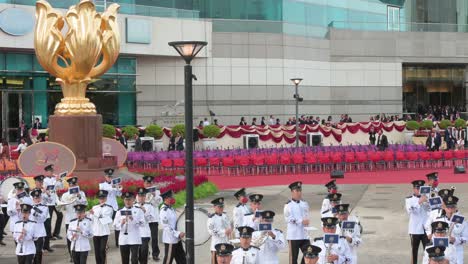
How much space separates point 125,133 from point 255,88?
15847 millimetres

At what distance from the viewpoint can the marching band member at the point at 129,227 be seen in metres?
13.5

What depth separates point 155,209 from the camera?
15.1 metres

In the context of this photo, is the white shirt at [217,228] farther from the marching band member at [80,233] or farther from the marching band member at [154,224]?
the marching band member at [80,233]

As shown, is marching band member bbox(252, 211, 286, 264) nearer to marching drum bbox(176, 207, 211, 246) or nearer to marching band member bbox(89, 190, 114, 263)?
marching drum bbox(176, 207, 211, 246)

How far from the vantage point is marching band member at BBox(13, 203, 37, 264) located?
43.6ft

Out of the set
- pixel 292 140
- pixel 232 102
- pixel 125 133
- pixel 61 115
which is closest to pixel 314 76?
pixel 232 102

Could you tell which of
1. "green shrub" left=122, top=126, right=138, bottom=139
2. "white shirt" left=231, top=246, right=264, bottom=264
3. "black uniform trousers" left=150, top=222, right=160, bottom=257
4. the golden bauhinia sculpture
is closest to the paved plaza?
"black uniform trousers" left=150, top=222, right=160, bottom=257

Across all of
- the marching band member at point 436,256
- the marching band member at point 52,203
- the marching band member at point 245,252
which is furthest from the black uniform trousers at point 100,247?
the marching band member at point 436,256

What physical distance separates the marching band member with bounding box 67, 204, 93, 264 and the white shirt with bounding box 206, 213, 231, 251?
239 centimetres

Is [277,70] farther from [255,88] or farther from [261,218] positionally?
[261,218]

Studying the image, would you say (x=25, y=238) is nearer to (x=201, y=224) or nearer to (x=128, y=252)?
(x=128, y=252)

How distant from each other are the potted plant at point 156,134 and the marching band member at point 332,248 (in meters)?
29.8

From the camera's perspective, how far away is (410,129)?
47031 mm

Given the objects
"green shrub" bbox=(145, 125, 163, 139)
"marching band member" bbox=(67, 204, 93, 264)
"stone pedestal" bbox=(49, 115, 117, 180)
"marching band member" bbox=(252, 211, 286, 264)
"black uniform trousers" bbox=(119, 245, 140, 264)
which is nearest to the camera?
"marching band member" bbox=(252, 211, 286, 264)
